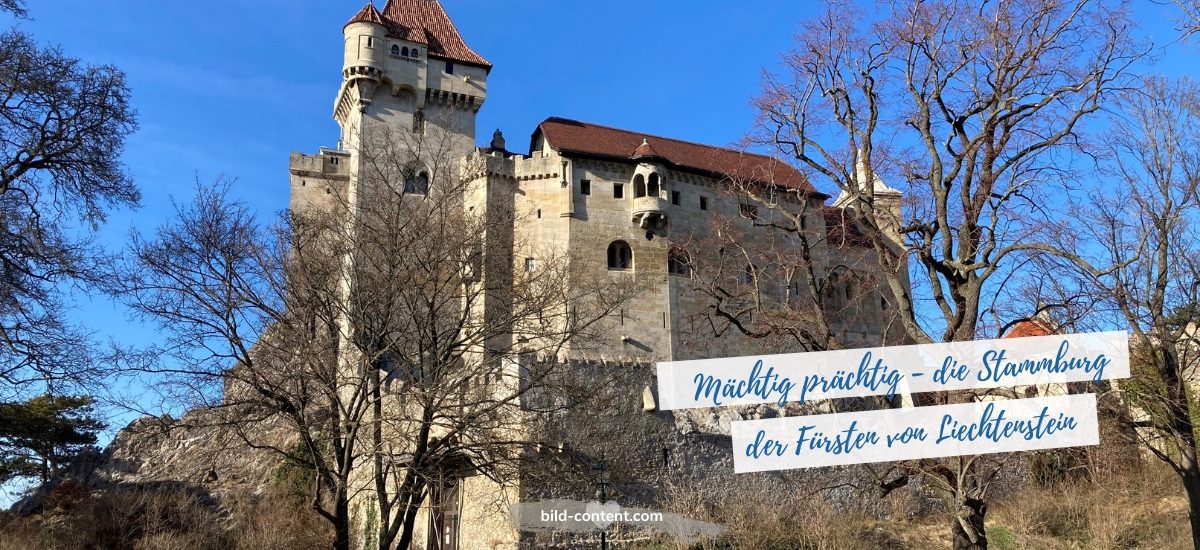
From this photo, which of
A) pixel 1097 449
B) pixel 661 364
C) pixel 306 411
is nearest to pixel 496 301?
pixel 306 411

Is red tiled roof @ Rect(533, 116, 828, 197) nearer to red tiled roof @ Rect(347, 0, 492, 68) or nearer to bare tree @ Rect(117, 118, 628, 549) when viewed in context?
red tiled roof @ Rect(347, 0, 492, 68)

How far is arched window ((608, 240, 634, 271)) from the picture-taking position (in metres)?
36.4

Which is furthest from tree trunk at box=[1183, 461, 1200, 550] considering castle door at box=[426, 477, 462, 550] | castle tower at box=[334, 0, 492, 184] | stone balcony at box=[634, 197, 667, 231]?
castle tower at box=[334, 0, 492, 184]

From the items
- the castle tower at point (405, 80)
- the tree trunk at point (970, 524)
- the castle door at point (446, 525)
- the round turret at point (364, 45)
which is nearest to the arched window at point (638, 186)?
the castle tower at point (405, 80)

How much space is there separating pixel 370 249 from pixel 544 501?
7195 millimetres

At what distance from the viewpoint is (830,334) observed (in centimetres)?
1404

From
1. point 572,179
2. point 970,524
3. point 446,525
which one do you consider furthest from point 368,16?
point 970,524

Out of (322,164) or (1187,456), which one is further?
(322,164)

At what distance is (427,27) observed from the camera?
39.5m

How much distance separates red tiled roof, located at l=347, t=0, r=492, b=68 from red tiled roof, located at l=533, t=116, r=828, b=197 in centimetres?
474

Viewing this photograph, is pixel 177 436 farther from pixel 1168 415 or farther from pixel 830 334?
pixel 1168 415

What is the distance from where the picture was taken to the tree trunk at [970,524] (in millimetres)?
11867

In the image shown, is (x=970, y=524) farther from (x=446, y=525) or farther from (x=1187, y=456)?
(x=446, y=525)

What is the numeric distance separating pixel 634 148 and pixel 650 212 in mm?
3660
